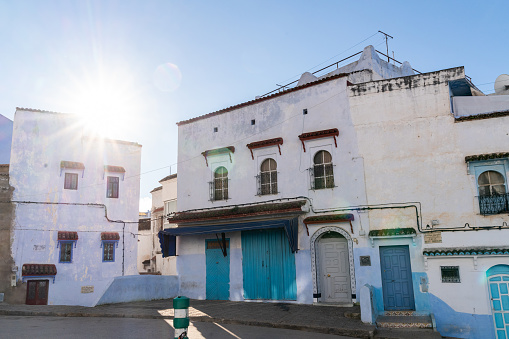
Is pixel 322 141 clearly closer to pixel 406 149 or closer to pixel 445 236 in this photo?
pixel 406 149

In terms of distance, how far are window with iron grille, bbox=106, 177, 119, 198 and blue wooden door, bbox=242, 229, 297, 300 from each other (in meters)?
11.3

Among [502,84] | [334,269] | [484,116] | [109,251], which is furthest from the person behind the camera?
[109,251]

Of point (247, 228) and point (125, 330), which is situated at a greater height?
point (247, 228)

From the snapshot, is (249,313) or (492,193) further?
(249,313)

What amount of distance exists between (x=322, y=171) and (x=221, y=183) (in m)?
4.88

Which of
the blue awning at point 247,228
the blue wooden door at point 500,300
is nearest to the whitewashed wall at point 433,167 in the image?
the blue wooden door at point 500,300

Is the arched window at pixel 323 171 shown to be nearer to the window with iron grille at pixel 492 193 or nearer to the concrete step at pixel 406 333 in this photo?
the window with iron grille at pixel 492 193

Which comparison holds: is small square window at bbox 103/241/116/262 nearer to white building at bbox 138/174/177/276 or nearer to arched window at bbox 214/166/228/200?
white building at bbox 138/174/177/276

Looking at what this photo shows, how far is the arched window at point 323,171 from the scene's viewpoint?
1589 centimetres

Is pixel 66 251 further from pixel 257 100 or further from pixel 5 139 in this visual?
pixel 257 100

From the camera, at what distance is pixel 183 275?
62.7 ft

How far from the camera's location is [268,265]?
16688mm

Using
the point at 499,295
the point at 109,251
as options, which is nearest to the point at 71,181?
the point at 109,251

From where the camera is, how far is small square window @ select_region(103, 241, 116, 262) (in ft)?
80.3
